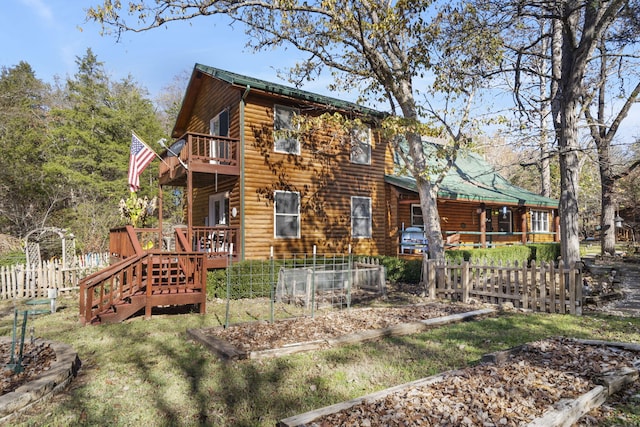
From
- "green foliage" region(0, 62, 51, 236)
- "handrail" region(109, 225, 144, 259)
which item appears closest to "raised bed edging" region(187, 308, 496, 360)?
"handrail" region(109, 225, 144, 259)

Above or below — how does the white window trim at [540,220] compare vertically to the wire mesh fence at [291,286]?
above

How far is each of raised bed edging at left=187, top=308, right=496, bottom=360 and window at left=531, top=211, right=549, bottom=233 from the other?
20613 millimetres

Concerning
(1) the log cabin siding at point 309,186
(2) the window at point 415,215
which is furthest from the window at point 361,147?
(2) the window at point 415,215

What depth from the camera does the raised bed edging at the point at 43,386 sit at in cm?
395

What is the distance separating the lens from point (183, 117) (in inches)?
746

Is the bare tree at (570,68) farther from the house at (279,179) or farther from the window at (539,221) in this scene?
the window at (539,221)

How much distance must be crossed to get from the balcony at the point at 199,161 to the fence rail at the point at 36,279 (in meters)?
4.55

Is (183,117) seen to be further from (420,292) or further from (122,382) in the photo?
(122,382)

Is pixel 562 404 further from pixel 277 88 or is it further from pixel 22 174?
pixel 22 174

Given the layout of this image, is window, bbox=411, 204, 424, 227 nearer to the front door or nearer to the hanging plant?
the front door

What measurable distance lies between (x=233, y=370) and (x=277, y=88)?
10.9 meters

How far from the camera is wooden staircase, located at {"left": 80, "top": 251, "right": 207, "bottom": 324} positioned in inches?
325

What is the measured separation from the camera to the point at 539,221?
85.4 feet

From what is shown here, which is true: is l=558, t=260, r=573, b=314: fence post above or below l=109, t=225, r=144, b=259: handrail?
below
